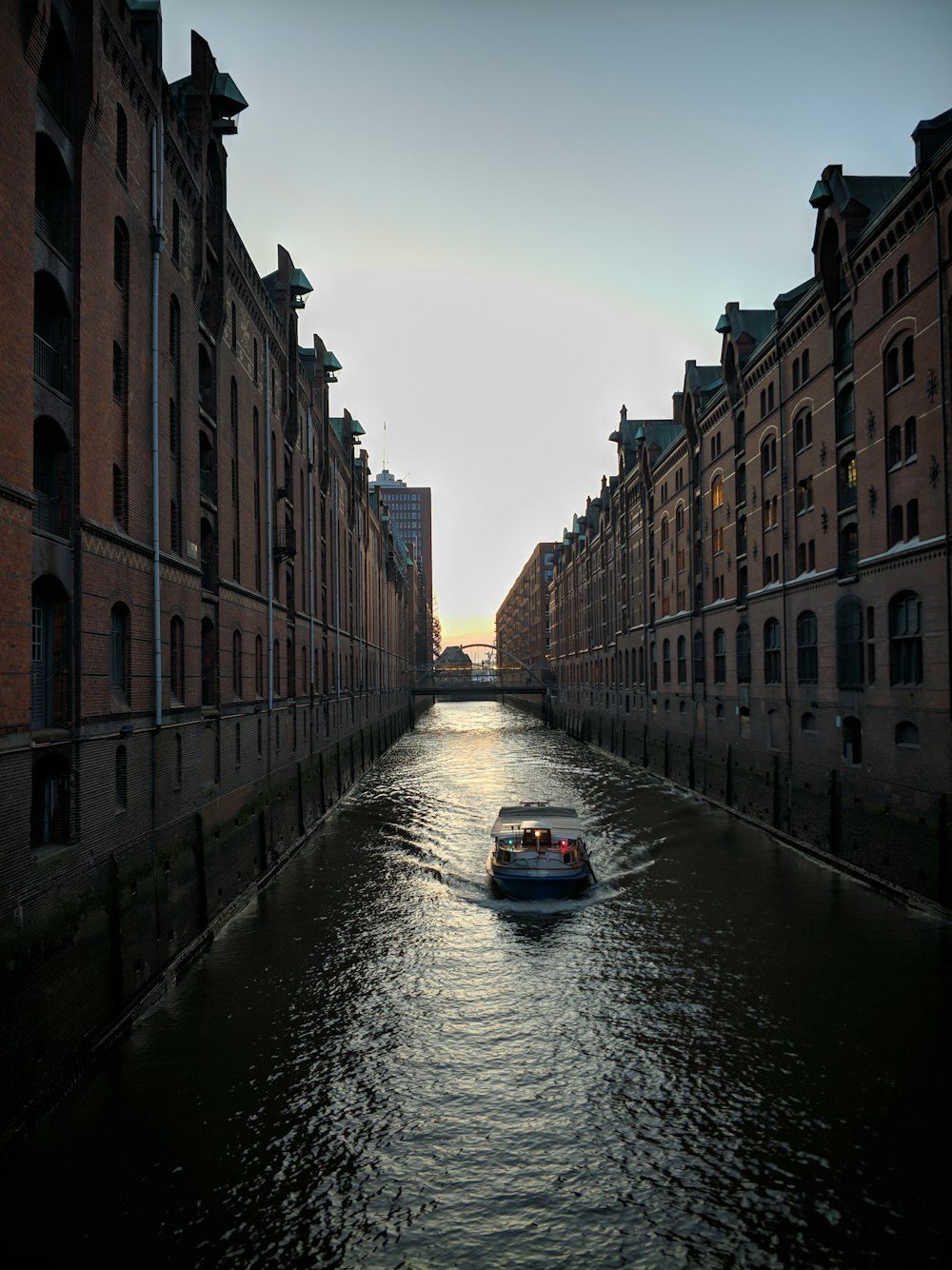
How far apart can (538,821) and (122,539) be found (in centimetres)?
1400

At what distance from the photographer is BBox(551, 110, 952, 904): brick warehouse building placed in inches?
832

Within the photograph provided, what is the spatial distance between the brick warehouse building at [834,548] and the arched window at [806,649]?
0.09m

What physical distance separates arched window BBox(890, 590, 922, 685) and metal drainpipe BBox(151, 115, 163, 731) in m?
18.4

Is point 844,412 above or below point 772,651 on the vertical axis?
above

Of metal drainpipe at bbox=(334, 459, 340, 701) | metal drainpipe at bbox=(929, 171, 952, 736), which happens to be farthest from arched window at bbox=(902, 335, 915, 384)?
metal drainpipe at bbox=(334, 459, 340, 701)

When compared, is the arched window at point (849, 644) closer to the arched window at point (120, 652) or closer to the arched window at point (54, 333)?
the arched window at point (120, 652)

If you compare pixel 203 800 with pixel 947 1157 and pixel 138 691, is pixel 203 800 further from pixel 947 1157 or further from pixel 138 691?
pixel 947 1157

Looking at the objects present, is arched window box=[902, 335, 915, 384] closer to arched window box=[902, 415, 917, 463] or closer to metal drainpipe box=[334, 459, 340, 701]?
arched window box=[902, 415, 917, 463]

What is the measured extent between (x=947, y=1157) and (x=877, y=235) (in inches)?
892

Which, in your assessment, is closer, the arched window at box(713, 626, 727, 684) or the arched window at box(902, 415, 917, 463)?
the arched window at box(902, 415, 917, 463)

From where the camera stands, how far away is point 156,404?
63.0ft

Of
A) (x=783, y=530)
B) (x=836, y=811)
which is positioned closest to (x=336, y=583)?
(x=783, y=530)

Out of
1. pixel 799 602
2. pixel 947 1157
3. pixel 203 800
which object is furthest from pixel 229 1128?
pixel 799 602

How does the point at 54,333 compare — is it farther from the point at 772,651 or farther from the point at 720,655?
the point at 720,655
